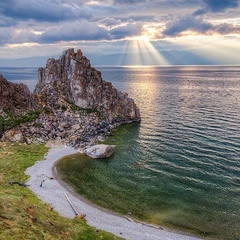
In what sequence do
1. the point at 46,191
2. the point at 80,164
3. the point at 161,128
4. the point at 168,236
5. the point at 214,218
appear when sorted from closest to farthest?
the point at 168,236, the point at 214,218, the point at 46,191, the point at 80,164, the point at 161,128

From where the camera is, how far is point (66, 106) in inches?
4550

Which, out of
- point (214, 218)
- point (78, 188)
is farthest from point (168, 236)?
point (78, 188)

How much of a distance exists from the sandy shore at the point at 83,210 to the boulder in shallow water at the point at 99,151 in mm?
11817

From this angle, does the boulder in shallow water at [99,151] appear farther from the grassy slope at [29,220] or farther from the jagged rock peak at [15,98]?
the jagged rock peak at [15,98]

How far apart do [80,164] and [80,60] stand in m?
63.0

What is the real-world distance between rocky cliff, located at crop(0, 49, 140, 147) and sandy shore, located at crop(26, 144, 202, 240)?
73.8ft

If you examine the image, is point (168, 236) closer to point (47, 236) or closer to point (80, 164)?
point (47, 236)

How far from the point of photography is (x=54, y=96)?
117875 mm

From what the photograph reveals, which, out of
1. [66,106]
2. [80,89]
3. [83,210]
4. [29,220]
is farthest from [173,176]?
[80,89]

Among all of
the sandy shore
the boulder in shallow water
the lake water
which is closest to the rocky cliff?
the boulder in shallow water

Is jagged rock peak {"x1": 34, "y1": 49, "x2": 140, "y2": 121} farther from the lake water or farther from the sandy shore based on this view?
the sandy shore

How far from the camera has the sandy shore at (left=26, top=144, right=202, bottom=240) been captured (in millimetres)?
45875

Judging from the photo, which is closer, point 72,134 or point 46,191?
point 46,191

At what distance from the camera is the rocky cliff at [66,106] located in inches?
3814
